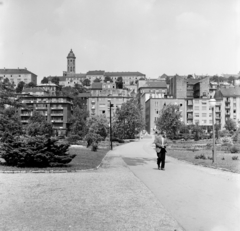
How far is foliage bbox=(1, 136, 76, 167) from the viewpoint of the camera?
15.1 m

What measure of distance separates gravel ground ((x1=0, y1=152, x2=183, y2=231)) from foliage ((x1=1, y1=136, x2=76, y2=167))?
3.00 meters

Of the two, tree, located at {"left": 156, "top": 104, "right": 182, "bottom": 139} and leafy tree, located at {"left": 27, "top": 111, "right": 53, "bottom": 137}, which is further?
tree, located at {"left": 156, "top": 104, "right": 182, "bottom": 139}

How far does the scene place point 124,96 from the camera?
122m

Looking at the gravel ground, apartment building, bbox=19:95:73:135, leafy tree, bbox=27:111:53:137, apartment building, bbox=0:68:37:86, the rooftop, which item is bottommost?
the gravel ground

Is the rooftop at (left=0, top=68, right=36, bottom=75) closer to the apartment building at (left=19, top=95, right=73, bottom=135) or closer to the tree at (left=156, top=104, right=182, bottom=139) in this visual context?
the apartment building at (left=19, top=95, right=73, bottom=135)

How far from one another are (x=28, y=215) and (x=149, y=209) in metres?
2.64

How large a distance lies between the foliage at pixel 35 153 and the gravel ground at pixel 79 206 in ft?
9.83

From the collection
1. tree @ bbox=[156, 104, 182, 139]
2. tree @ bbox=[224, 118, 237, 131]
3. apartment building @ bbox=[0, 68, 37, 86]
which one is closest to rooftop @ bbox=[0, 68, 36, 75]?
apartment building @ bbox=[0, 68, 37, 86]

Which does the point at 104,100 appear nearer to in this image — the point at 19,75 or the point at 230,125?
the point at 230,125

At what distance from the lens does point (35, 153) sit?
49.5ft

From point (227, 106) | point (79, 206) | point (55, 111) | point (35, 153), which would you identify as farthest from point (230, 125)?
point (79, 206)

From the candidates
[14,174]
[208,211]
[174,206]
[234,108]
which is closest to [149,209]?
[174,206]

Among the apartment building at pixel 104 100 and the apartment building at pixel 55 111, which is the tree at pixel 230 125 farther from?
the apartment building at pixel 55 111

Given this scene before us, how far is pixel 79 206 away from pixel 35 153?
7.75 metres
